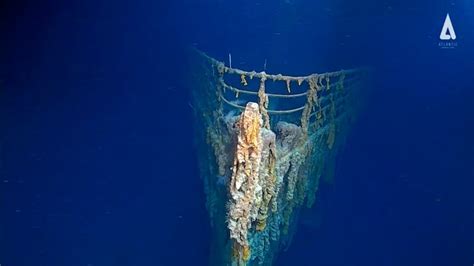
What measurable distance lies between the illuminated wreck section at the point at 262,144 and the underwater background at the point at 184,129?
63mm

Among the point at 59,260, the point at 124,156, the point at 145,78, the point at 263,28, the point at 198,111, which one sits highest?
the point at 263,28

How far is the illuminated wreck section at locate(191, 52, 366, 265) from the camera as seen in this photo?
2529 millimetres

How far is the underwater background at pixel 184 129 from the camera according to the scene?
256 centimetres

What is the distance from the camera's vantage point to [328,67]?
2594 millimetres

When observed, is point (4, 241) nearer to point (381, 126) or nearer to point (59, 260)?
point (59, 260)

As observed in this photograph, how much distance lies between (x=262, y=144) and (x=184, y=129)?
15.8 inches

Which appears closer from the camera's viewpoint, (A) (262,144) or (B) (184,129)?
(A) (262,144)

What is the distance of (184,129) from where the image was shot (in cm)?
264

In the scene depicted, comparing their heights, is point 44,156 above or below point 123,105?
below

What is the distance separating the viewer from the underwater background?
2.56 m

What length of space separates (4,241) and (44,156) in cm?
50

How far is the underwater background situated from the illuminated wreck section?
0.21ft

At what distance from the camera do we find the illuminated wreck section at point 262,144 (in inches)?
99.6

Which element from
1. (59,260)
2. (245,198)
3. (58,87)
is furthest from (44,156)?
(245,198)
